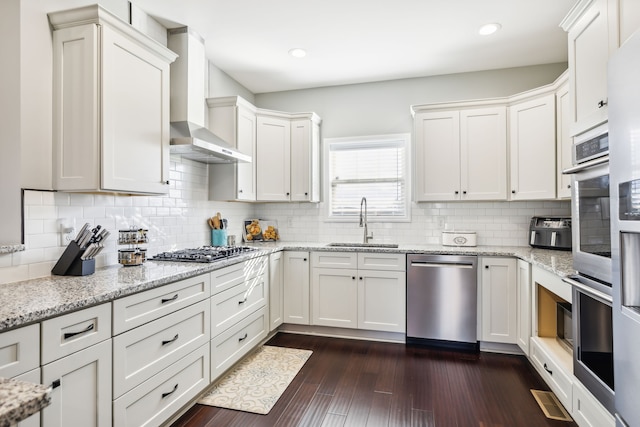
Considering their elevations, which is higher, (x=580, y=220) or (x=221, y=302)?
(x=580, y=220)

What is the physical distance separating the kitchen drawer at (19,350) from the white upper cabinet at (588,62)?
2.63 m

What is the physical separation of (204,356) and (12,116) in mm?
1760

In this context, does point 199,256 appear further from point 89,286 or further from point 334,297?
point 334,297

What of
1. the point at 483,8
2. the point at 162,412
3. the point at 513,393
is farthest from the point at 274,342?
the point at 483,8

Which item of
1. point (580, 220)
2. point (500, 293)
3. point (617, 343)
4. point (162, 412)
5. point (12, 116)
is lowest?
point (162, 412)

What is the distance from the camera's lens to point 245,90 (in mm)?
4254

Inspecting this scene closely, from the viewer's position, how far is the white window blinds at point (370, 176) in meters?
4.03

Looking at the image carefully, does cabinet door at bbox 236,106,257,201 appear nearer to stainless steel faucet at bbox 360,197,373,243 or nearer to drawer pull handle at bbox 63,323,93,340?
stainless steel faucet at bbox 360,197,373,243

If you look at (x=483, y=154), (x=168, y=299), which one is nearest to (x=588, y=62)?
(x=483, y=154)

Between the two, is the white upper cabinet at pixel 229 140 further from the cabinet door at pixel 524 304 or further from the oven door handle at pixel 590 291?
the oven door handle at pixel 590 291

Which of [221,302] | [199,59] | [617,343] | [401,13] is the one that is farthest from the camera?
[199,59]

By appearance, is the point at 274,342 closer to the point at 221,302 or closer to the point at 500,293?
the point at 221,302

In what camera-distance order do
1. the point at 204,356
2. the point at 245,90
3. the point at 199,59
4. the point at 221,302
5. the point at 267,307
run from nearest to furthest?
the point at 204,356
the point at 221,302
the point at 199,59
the point at 267,307
the point at 245,90

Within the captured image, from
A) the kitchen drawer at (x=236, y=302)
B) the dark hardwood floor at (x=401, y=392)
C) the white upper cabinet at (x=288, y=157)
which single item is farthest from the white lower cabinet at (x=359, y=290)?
the white upper cabinet at (x=288, y=157)
